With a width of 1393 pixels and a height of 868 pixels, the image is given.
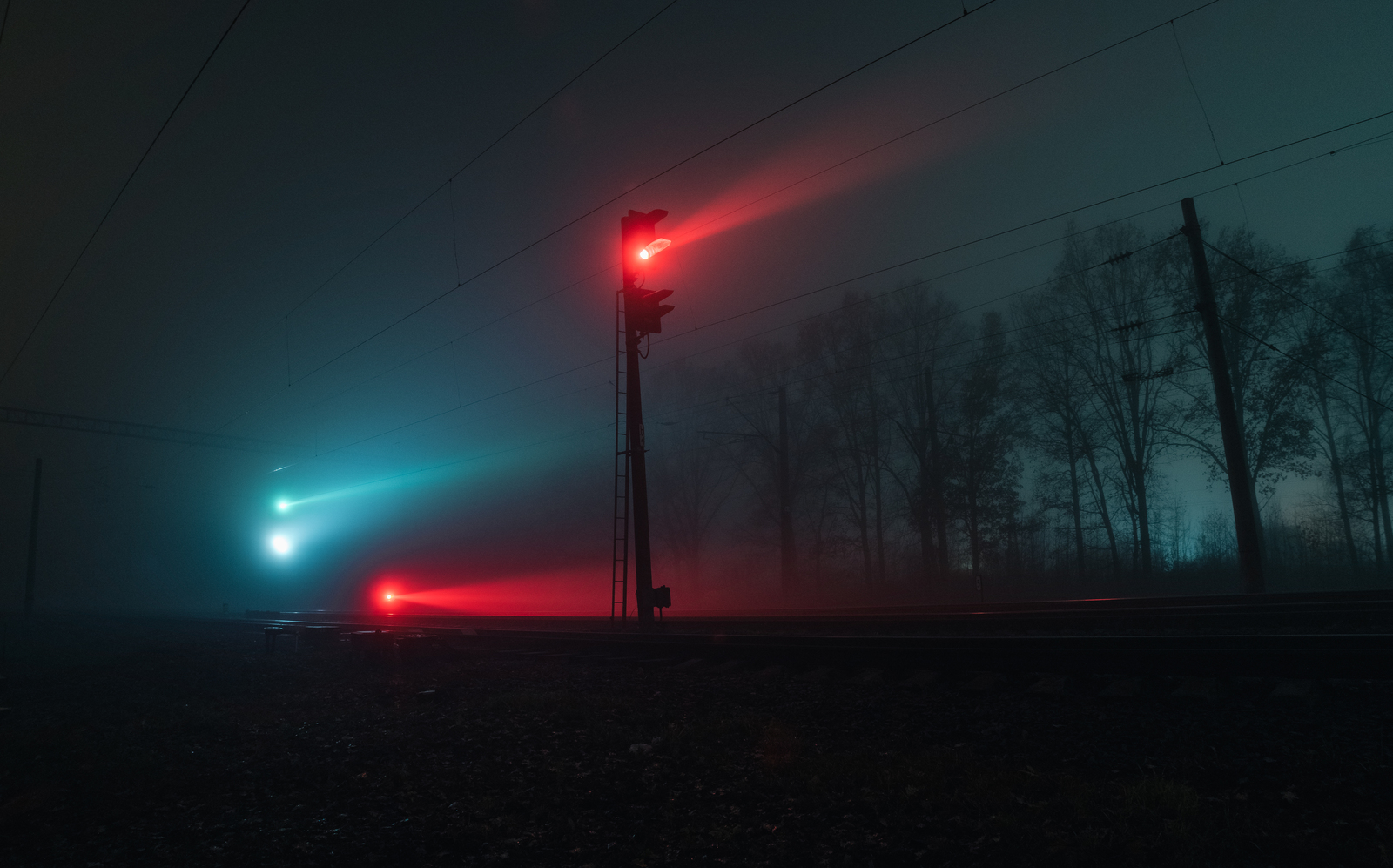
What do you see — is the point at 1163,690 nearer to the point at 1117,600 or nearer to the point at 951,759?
the point at 951,759

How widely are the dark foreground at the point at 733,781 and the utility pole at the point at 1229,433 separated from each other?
15.4 m

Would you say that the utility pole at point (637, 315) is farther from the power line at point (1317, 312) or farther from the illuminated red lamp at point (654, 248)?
the power line at point (1317, 312)

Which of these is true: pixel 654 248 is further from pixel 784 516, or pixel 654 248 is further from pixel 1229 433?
pixel 784 516

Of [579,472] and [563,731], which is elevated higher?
[579,472]

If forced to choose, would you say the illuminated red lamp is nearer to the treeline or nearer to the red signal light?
the red signal light

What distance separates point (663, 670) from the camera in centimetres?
961

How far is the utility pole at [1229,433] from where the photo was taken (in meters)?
18.1

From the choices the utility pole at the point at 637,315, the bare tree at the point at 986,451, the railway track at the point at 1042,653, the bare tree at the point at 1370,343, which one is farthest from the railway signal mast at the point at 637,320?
the bare tree at the point at 1370,343

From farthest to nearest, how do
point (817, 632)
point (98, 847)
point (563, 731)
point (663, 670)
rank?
point (817, 632) → point (663, 670) → point (563, 731) → point (98, 847)

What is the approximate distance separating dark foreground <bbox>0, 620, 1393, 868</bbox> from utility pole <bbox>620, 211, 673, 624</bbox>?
890 centimetres

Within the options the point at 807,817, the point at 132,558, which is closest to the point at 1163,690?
the point at 807,817

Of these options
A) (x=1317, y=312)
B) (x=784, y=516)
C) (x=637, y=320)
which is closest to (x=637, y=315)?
(x=637, y=320)

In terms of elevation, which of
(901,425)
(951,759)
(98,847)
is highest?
(901,425)

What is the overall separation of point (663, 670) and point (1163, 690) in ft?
18.7
